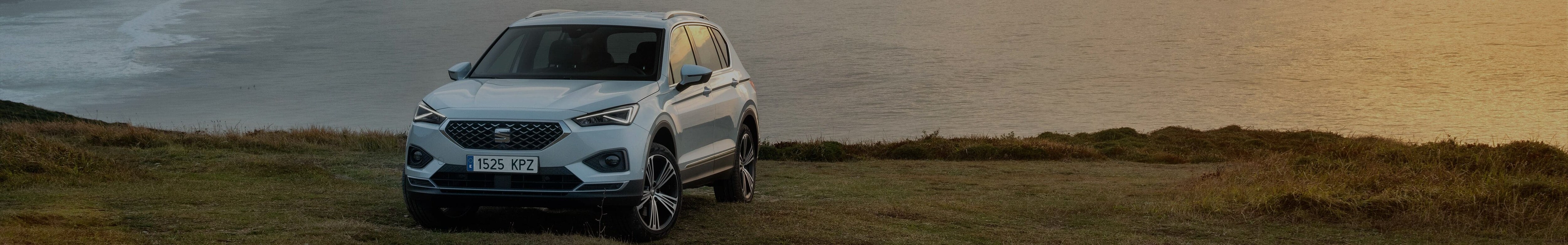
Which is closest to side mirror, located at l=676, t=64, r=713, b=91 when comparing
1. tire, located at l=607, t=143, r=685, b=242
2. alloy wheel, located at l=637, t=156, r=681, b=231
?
tire, located at l=607, t=143, r=685, b=242

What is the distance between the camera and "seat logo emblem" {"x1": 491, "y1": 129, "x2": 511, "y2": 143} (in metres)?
6.59

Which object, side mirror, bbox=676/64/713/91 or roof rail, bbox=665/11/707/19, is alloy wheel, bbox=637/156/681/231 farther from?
roof rail, bbox=665/11/707/19

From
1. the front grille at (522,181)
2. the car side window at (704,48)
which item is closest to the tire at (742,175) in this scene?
the car side window at (704,48)

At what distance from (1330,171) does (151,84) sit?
10294 cm

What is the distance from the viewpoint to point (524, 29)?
27.0 feet

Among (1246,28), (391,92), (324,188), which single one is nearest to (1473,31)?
(1246,28)

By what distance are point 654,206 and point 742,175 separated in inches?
92.5

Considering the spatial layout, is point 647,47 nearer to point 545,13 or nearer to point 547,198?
point 545,13

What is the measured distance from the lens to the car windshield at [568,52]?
7934 mm

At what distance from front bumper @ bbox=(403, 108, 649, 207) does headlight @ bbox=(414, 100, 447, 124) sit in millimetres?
28

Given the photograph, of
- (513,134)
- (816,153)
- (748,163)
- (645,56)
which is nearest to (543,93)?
(513,134)

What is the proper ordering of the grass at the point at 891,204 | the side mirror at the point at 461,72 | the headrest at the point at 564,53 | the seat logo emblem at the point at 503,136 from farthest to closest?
1. the headrest at the point at 564,53
2. the side mirror at the point at 461,72
3. the grass at the point at 891,204
4. the seat logo emblem at the point at 503,136

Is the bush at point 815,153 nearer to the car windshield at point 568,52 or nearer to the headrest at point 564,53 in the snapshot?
the car windshield at point 568,52

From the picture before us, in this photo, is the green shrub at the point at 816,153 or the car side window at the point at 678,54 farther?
the green shrub at the point at 816,153
